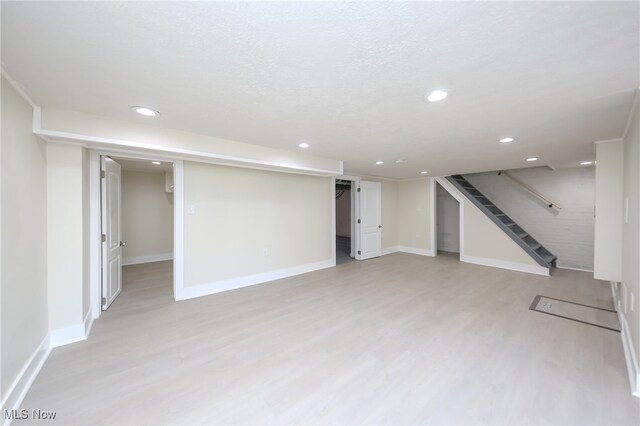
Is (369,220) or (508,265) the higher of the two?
(369,220)

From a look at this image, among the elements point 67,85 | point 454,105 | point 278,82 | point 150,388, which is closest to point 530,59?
point 454,105

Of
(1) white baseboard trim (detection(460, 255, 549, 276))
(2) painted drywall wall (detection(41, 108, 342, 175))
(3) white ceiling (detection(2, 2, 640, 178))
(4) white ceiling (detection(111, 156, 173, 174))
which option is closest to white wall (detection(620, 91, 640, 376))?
(3) white ceiling (detection(2, 2, 640, 178))

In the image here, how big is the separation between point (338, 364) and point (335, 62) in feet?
7.62

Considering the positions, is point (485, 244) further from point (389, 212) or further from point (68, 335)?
point (68, 335)

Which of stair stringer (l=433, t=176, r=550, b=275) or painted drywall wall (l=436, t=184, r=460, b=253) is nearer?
stair stringer (l=433, t=176, r=550, b=275)

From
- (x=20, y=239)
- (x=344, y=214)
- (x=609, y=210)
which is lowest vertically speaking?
(x=20, y=239)

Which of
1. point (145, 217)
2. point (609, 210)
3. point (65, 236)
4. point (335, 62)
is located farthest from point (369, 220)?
point (145, 217)

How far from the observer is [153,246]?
613cm

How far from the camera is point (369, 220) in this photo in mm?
6391

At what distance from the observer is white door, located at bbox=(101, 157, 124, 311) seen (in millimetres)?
3113

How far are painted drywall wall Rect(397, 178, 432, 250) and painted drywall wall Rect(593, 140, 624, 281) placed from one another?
12.0ft

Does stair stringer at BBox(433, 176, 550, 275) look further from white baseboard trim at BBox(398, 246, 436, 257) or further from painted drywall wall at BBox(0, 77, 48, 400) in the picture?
painted drywall wall at BBox(0, 77, 48, 400)

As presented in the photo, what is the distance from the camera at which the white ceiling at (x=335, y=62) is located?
1.13m

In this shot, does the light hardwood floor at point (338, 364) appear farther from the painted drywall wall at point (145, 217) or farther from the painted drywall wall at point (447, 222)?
the painted drywall wall at point (447, 222)
